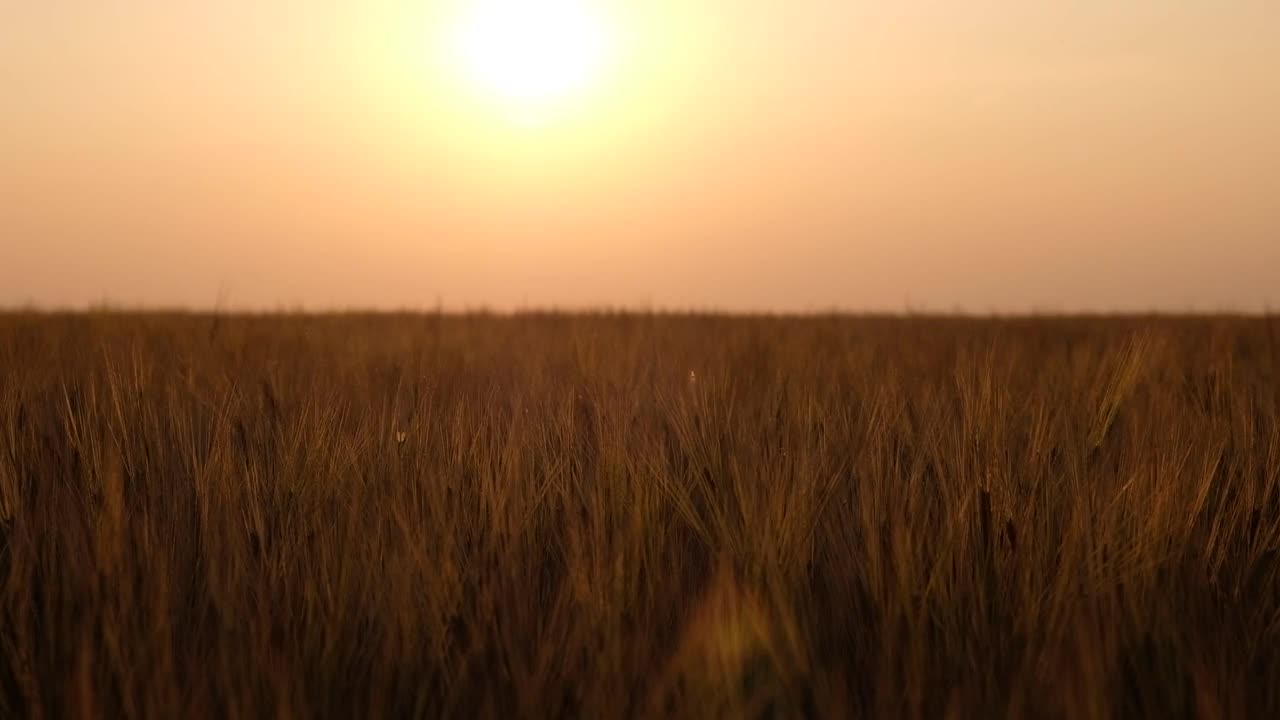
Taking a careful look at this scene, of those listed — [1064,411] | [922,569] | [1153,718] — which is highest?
[1064,411]

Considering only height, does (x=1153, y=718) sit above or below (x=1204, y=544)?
below

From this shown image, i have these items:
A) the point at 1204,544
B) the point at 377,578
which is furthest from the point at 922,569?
the point at 377,578

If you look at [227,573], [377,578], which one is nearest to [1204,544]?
[377,578]

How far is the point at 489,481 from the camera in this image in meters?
1.44

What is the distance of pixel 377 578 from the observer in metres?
1.14

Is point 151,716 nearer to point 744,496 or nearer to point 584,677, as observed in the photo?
point 584,677

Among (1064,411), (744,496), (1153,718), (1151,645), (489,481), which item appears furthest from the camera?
(1064,411)

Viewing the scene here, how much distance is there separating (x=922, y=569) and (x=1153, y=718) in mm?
320

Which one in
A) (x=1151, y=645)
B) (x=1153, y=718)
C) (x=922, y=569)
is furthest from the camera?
(x=922, y=569)

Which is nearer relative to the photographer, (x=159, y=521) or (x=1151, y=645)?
(x=1151, y=645)

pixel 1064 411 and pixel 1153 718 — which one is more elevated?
pixel 1064 411

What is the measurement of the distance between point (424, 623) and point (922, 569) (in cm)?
70

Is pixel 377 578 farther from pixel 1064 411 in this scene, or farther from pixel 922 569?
pixel 1064 411

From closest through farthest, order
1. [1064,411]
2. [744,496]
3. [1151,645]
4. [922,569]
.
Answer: [1151,645] → [922,569] → [744,496] → [1064,411]
